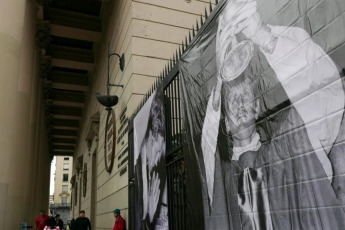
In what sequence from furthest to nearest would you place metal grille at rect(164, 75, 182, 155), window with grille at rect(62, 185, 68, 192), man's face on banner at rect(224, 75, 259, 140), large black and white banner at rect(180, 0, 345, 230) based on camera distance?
window with grille at rect(62, 185, 68, 192), metal grille at rect(164, 75, 182, 155), man's face on banner at rect(224, 75, 259, 140), large black and white banner at rect(180, 0, 345, 230)

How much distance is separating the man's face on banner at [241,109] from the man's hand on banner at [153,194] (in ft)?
8.58

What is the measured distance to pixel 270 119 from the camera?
2.81 m

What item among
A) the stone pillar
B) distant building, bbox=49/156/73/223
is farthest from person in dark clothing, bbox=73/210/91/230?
distant building, bbox=49/156/73/223

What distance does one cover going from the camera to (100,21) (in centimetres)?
1636

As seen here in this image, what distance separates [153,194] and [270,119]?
11.6 feet

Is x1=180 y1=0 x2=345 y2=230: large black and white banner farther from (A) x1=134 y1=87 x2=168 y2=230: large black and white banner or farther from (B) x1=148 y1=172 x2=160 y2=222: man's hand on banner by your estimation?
(B) x1=148 y1=172 x2=160 y2=222: man's hand on banner

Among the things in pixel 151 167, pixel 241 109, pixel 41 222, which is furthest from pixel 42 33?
pixel 241 109

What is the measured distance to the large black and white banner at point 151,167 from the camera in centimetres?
553

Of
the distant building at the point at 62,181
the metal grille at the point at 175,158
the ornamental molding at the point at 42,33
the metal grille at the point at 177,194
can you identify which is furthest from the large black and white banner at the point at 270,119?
the distant building at the point at 62,181

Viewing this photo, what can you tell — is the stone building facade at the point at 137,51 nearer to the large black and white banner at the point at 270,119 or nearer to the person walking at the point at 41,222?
the person walking at the point at 41,222

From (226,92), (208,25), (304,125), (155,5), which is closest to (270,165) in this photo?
(304,125)

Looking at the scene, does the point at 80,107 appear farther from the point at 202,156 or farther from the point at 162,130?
the point at 202,156

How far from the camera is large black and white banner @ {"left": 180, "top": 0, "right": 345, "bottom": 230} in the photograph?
2.25 m

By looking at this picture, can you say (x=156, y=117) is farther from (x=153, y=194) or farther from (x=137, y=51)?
(x=137, y=51)
